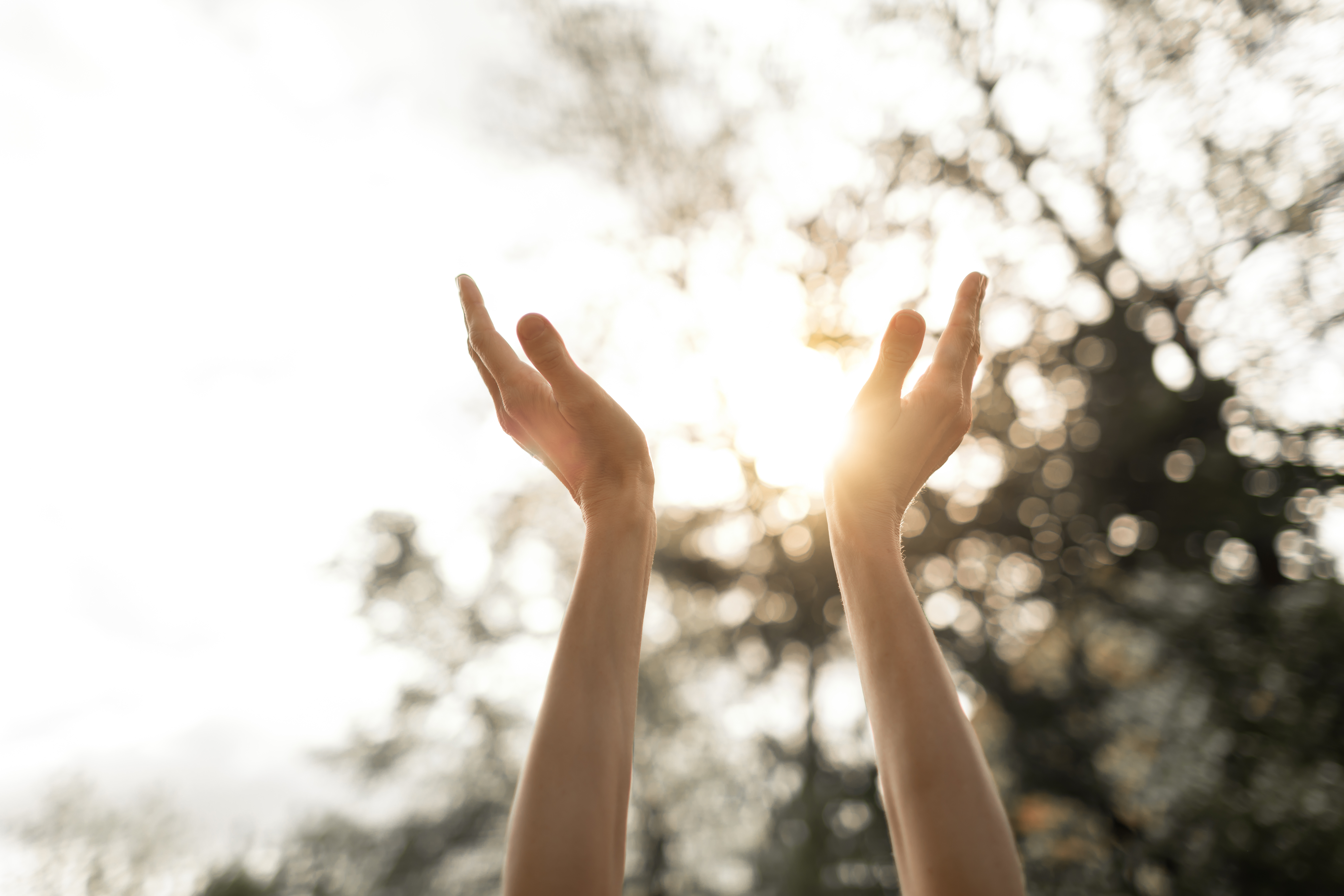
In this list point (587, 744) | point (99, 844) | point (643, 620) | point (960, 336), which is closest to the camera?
point (587, 744)

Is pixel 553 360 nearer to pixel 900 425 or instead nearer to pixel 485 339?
pixel 485 339

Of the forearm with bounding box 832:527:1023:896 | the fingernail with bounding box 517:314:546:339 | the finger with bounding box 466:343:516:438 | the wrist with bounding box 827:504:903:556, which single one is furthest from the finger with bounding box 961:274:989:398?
the finger with bounding box 466:343:516:438

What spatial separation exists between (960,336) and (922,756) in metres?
1.11

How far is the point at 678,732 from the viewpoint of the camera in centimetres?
1293

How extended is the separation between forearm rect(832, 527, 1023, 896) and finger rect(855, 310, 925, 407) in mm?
444

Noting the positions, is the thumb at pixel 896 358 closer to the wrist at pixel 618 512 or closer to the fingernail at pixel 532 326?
the wrist at pixel 618 512

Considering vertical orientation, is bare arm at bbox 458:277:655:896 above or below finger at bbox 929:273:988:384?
below

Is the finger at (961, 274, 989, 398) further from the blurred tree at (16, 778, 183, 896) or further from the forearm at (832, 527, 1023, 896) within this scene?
the blurred tree at (16, 778, 183, 896)

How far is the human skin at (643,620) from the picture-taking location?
3.15 feet

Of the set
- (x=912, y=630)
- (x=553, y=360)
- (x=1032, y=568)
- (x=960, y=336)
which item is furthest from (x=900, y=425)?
(x=1032, y=568)

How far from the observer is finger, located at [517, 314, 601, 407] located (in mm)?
1438

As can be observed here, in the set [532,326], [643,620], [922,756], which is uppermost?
[532,326]

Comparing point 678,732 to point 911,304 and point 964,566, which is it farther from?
point 911,304

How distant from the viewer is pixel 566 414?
A: 1504mm
